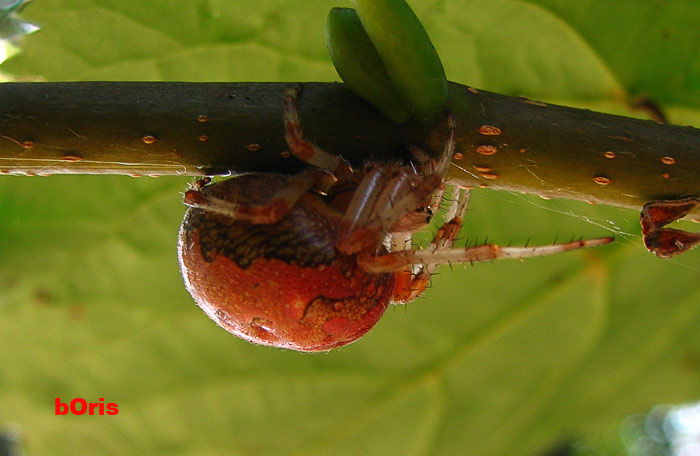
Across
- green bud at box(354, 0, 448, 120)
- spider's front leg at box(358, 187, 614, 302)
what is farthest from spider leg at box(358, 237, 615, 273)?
green bud at box(354, 0, 448, 120)

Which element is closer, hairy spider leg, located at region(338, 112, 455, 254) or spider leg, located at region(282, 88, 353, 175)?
spider leg, located at region(282, 88, 353, 175)

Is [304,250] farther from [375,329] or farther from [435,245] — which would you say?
[375,329]

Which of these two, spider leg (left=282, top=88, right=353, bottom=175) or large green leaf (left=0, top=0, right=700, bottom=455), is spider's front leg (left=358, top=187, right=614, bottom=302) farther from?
large green leaf (left=0, top=0, right=700, bottom=455)

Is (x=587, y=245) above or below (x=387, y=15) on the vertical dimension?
below

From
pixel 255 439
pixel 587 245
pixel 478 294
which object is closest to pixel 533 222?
pixel 478 294

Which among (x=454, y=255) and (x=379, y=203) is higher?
(x=379, y=203)

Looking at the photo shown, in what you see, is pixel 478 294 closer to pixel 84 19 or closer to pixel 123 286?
pixel 123 286

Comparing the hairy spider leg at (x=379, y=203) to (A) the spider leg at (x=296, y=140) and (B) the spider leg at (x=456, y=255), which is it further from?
(A) the spider leg at (x=296, y=140)

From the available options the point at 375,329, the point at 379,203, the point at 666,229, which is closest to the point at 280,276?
the point at 379,203
